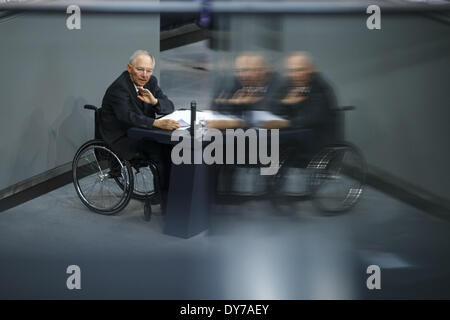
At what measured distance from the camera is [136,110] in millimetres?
3078

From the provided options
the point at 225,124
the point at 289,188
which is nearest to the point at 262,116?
the point at 225,124

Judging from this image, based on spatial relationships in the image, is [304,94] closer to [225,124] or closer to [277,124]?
[277,124]

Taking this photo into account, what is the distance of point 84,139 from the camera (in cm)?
313

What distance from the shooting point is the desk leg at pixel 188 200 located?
309cm

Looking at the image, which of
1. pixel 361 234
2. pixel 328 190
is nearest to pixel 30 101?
pixel 328 190

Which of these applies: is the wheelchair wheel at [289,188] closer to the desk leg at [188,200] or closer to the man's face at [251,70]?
the desk leg at [188,200]

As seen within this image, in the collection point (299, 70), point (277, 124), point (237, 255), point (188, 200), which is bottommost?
point (237, 255)

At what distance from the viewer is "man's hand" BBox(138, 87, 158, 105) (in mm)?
3016

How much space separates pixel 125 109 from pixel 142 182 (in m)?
0.43

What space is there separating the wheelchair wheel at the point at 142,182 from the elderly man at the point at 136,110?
61 millimetres

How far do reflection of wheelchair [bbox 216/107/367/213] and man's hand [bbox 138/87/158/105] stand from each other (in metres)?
0.74

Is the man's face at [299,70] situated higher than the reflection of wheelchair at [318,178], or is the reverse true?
the man's face at [299,70]

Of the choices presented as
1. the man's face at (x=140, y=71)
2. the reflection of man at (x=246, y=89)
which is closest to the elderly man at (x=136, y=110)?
the man's face at (x=140, y=71)

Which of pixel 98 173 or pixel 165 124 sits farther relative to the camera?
pixel 98 173
